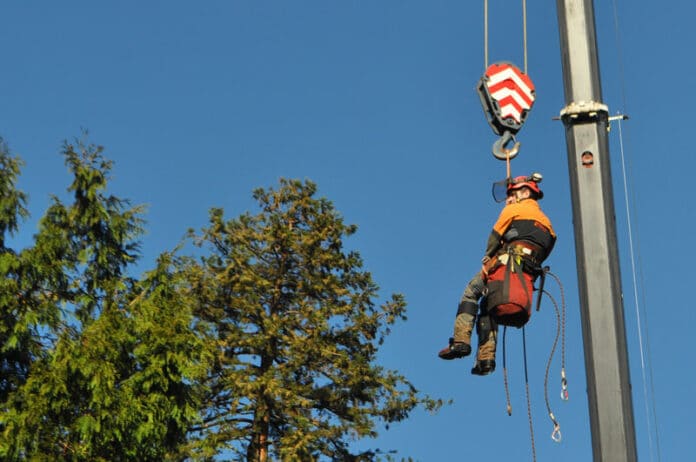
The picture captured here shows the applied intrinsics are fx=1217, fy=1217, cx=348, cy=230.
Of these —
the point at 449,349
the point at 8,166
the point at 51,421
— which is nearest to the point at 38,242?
the point at 8,166

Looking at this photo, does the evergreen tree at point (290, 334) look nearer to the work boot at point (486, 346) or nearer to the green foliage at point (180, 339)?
the green foliage at point (180, 339)

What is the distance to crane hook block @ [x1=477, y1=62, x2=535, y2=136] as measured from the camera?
24.5 feet

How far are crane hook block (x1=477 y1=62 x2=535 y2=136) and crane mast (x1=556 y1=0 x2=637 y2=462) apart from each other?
0.72 metres

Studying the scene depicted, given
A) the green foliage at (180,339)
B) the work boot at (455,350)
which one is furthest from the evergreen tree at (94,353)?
the work boot at (455,350)

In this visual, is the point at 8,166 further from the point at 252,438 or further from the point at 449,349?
the point at 449,349

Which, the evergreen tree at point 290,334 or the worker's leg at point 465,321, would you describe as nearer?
the worker's leg at point 465,321

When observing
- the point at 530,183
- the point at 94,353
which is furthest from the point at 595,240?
the point at 94,353

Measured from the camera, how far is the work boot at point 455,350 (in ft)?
28.9

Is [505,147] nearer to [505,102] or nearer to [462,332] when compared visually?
[505,102]

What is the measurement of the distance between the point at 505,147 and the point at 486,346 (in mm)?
1425

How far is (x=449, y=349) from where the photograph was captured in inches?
352

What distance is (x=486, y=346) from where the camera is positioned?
812 cm

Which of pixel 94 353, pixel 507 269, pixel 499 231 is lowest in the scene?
pixel 507 269

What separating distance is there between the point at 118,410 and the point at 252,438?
903cm
